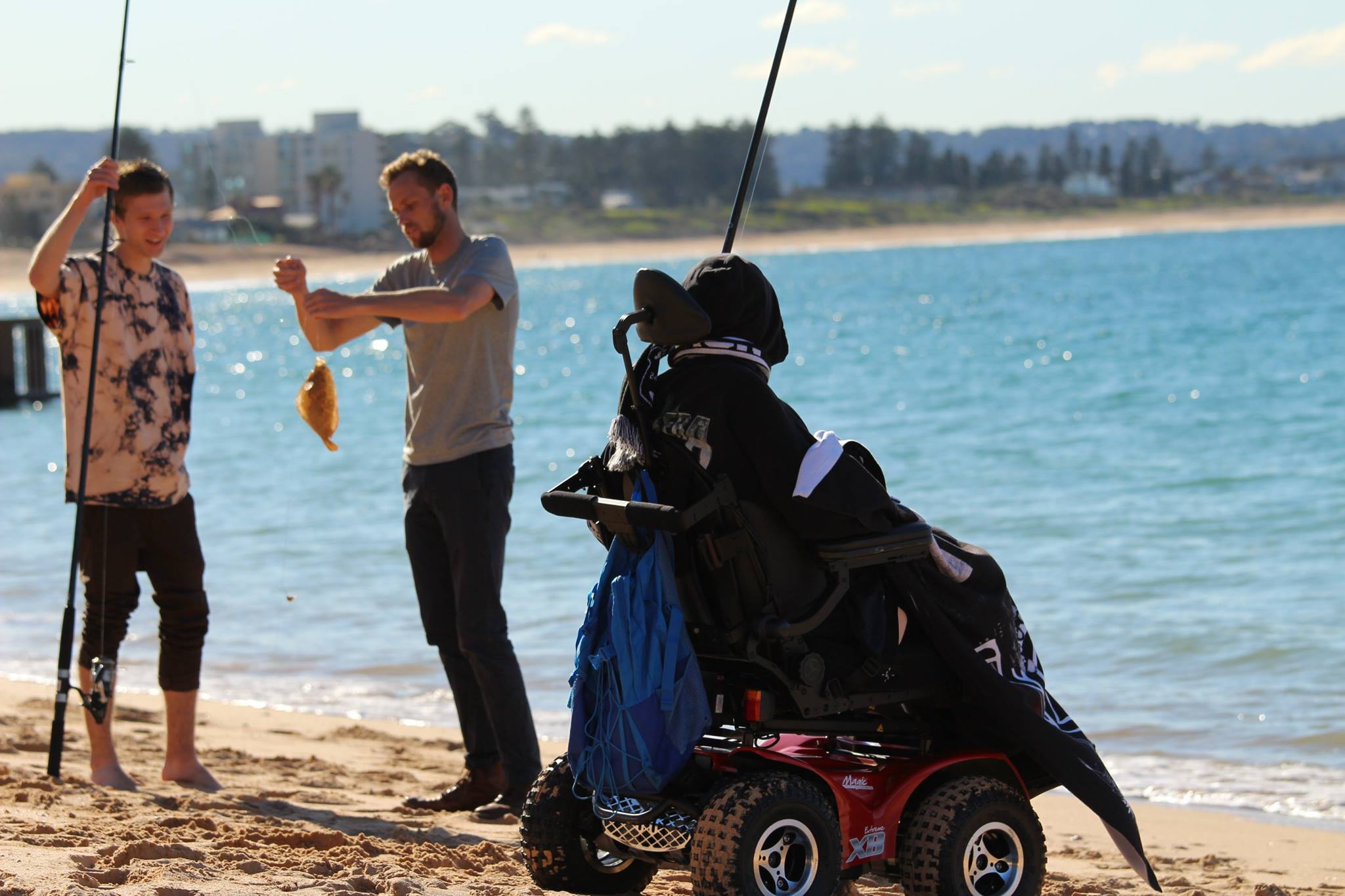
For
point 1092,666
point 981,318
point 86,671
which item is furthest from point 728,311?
point 981,318

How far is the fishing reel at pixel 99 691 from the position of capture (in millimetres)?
4422

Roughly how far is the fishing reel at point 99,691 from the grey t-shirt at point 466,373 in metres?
1.04

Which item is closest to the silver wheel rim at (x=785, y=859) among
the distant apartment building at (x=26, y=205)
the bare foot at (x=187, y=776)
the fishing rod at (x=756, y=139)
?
the fishing rod at (x=756, y=139)

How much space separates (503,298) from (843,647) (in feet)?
5.19

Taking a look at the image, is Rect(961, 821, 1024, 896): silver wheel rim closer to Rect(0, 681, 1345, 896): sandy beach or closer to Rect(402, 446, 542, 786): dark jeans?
Rect(0, 681, 1345, 896): sandy beach

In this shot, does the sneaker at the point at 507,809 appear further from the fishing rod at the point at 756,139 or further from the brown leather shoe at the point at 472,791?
the fishing rod at the point at 756,139

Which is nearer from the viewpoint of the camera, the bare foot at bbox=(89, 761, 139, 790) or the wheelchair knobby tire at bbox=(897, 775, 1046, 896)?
the wheelchair knobby tire at bbox=(897, 775, 1046, 896)

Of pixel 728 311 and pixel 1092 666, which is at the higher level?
pixel 728 311

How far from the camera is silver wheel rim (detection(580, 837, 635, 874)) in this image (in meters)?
3.29

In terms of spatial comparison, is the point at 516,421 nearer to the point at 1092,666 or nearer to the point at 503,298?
the point at 1092,666

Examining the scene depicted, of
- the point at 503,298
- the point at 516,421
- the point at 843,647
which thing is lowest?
the point at 516,421

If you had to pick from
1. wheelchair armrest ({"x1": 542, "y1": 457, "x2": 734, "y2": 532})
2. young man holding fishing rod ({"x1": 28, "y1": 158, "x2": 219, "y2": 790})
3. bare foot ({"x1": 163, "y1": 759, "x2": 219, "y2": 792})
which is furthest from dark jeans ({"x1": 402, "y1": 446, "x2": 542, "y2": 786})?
wheelchair armrest ({"x1": 542, "y1": 457, "x2": 734, "y2": 532})

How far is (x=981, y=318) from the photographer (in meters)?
38.6

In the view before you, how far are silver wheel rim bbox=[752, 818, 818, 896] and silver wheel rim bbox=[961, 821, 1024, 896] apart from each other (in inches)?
13.1
